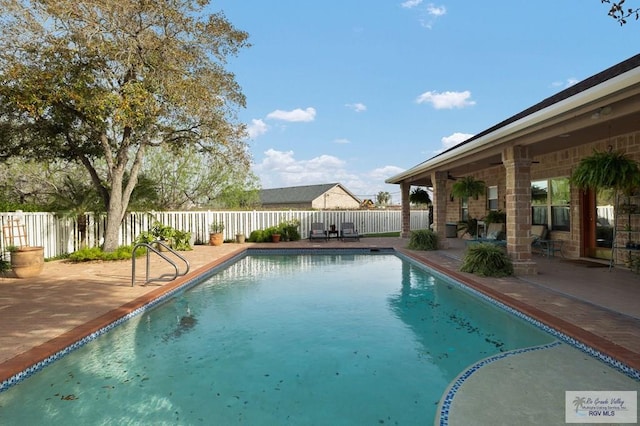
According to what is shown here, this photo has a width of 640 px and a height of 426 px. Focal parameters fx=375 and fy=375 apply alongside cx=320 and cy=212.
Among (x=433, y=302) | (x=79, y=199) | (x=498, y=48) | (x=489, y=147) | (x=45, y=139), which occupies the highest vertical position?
(x=498, y=48)

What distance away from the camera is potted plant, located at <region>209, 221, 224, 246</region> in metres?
15.8

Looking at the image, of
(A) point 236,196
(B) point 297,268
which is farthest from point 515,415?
(A) point 236,196

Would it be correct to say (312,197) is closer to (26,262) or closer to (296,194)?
(296,194)

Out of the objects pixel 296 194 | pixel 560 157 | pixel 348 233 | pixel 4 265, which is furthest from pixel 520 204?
pixel 296 194

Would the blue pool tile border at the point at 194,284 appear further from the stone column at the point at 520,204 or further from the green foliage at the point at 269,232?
the green foliage at the point at 269,232

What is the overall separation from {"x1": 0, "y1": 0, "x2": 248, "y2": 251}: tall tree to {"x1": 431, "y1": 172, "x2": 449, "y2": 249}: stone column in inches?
272

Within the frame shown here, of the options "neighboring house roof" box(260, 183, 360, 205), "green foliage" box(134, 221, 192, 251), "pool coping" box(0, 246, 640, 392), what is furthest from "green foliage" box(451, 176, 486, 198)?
"neighboring house roof" box(260, 183, 360, 205)

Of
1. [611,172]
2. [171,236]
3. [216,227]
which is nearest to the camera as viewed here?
[611,172]

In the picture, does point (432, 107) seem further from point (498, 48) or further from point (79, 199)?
point (79, 199)

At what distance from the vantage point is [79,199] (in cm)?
1180

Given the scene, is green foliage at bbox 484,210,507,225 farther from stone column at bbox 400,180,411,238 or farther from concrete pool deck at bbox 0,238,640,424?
stone column at bbox 400,180,411,238

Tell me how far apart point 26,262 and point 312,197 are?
3709cm

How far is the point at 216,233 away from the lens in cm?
1605

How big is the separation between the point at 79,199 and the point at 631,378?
44.3 ft
